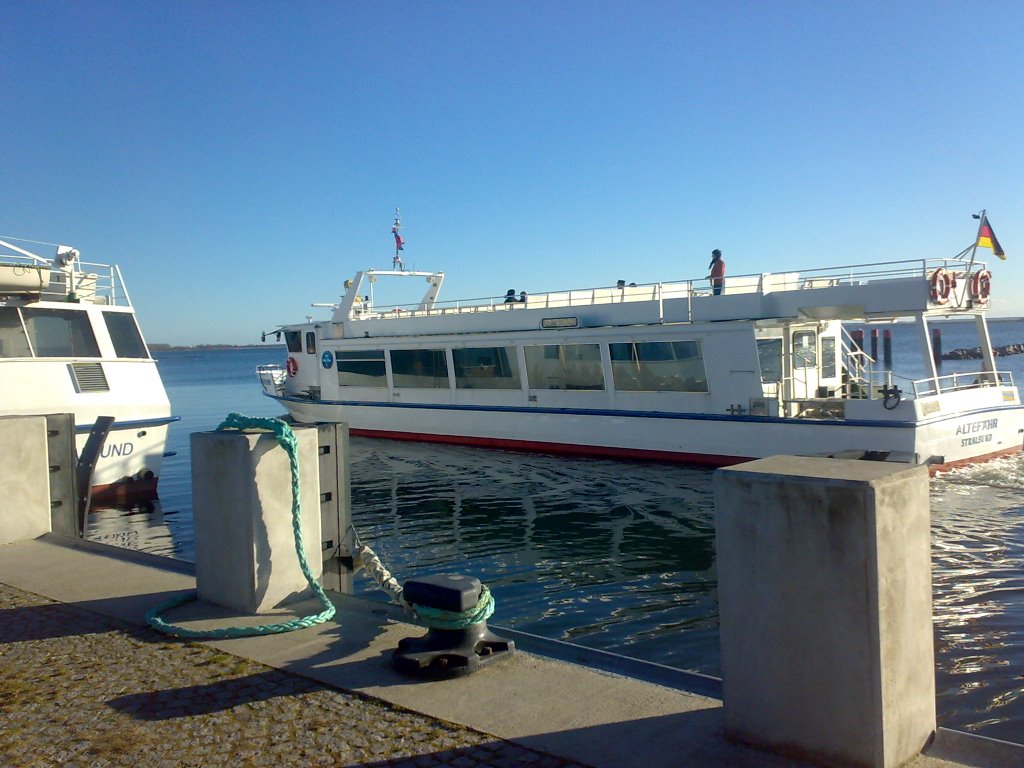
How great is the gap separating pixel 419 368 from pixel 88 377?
30.2 ft

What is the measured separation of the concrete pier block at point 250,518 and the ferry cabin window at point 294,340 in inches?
819

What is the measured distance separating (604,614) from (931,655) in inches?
220

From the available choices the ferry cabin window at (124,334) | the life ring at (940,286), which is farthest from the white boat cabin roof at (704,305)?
the ferry cabin window at (124,334)

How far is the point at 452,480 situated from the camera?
16859mm

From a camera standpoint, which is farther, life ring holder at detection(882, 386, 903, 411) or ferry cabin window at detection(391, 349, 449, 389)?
ferry cabin window at detection(391, 349, 449, 389)

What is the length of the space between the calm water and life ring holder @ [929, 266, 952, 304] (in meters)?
3.13

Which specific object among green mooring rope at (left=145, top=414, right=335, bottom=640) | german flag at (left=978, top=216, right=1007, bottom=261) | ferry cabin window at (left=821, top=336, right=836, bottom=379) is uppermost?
german flag at (left=978, top=216, right=1007, bottom=261)

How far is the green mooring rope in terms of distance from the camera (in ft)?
15.7

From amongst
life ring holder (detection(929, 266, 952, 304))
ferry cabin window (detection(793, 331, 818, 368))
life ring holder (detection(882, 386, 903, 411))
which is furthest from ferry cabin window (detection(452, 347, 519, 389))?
life ring holder (detection(929, 266, 952, 304))

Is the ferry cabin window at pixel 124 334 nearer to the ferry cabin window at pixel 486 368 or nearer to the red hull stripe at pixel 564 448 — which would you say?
the ferry cabin window at pixel 486 368

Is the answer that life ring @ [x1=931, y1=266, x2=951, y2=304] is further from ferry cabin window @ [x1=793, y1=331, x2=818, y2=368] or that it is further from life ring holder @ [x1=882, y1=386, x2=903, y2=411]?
ferry cabin window @ [x1=793, y1=331, x2=818, y2=368]

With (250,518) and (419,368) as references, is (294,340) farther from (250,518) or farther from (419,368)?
(250,518)

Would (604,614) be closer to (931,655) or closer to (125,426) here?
(931,655)

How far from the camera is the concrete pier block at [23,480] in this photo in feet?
24.5
